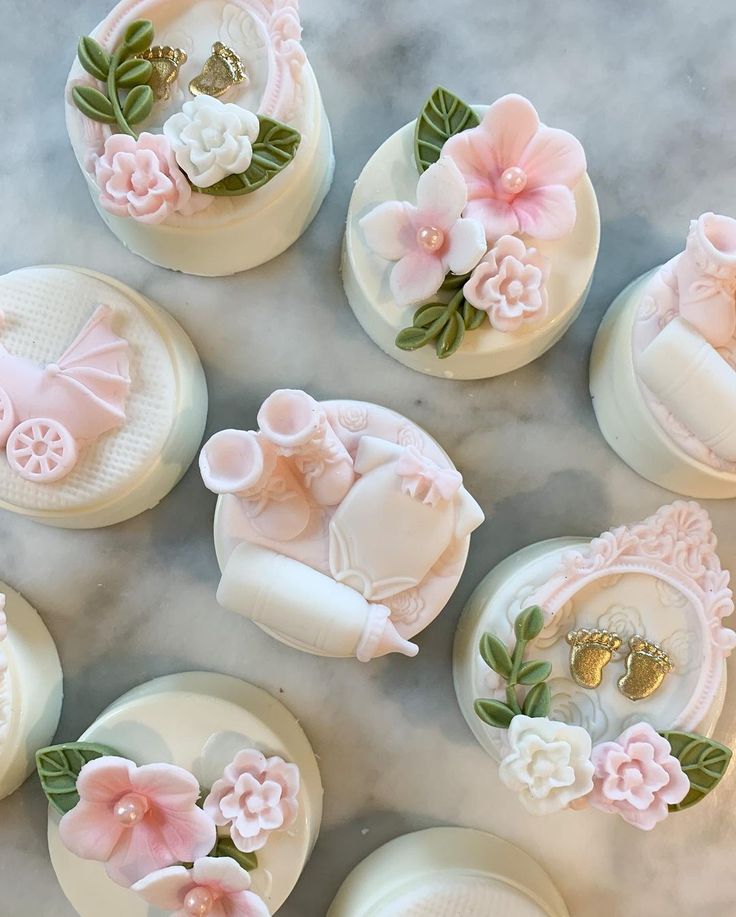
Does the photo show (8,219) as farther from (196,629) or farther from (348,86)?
(196,629)

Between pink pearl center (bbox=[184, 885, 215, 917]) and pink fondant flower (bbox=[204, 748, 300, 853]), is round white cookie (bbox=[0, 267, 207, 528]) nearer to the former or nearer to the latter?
pink fondant flower (bbox=[204, 748, 300, 853])

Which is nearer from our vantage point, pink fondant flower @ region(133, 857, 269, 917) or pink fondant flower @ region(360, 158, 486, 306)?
pink fondant flower @ region(133, 857, 269, 917)

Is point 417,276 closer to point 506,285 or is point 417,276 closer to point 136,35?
point 506,285

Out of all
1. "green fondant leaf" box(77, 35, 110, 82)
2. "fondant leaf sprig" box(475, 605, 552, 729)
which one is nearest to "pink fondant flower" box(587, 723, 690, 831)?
"fondant leaf sprig" box(475, 605, 552, 729)

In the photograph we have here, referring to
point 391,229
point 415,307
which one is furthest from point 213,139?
point 415,307

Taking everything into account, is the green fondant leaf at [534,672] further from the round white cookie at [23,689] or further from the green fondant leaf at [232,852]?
the round white cookie at [23,689]

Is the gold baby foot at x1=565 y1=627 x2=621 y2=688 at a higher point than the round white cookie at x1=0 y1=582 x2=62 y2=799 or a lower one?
higher
